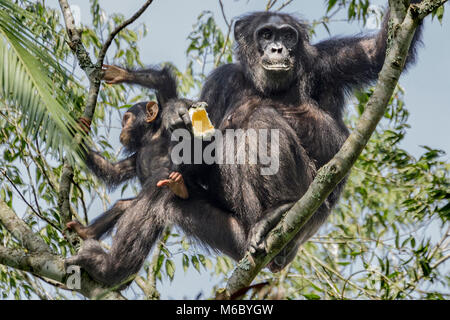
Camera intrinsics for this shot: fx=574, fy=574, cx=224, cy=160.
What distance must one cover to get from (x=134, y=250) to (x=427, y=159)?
410cm

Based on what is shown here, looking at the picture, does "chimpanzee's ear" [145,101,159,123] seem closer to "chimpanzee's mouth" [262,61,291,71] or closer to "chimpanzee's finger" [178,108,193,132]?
"chimpanzee's finger" [178,108,193,132]

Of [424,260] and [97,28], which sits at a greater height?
[97,28]

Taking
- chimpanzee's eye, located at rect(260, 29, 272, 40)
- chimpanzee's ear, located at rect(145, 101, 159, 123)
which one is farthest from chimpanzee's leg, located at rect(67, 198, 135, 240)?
chimpanzee's eye, located at rect(260, 29, 272, 40)

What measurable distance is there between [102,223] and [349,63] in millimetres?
3198

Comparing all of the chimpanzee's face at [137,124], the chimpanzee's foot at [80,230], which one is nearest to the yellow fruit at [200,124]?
the chimpanzee's face at [137,124]

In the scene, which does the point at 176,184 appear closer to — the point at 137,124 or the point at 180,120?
the point at 180,120

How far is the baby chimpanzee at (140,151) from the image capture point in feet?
20.2

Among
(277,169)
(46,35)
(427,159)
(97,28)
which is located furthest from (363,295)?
(97,28)

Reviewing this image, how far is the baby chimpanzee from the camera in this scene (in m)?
6.17

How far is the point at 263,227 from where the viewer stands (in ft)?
16.8

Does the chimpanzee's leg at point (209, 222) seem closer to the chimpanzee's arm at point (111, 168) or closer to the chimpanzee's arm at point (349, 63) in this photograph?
the chimpanzee's arm at point (111, 168)
